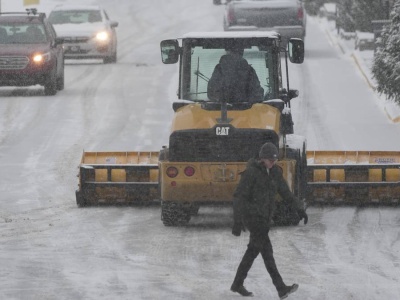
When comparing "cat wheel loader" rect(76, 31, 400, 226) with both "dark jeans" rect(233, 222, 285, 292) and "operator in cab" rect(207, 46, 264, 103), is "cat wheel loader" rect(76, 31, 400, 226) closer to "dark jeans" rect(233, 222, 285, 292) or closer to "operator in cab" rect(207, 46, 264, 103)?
"operator in cab" rect(207, 46, 264, 103)

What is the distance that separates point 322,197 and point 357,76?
16.4 m

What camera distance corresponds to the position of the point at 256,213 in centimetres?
1159

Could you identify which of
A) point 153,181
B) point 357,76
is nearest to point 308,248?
point 153,181

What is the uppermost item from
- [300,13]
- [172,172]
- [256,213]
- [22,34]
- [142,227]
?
[256,213]

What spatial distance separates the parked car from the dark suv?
17.5 ft

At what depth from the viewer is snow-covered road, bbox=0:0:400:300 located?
1246 centimetres

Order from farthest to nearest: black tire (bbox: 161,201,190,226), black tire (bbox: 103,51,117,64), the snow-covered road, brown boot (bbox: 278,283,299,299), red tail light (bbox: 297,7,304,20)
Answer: black tire (bbox: 103,51,117,64) < red tail light (bbox: 297,7,304,20) < black tire (bbox: 161,201,190,226) < the snow-covered road < brown boot (bbox: 278,283,299,299)

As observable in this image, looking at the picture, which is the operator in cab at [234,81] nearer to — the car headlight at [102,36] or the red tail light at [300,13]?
the red tail light at [300,13]

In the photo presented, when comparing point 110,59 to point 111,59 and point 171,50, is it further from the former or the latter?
point 171,50

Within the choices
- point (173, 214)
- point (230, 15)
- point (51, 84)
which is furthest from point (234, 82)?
point (230, 15)

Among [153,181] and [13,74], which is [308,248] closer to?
[153,181]

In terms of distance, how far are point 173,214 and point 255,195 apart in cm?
449

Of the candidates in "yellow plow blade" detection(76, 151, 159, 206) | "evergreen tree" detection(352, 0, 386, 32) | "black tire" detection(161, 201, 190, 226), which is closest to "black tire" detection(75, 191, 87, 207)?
"yellow plow blade" detection(76, 151, 159, 206)

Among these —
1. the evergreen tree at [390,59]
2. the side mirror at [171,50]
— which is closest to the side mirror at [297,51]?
the side mirror at [171,50]
